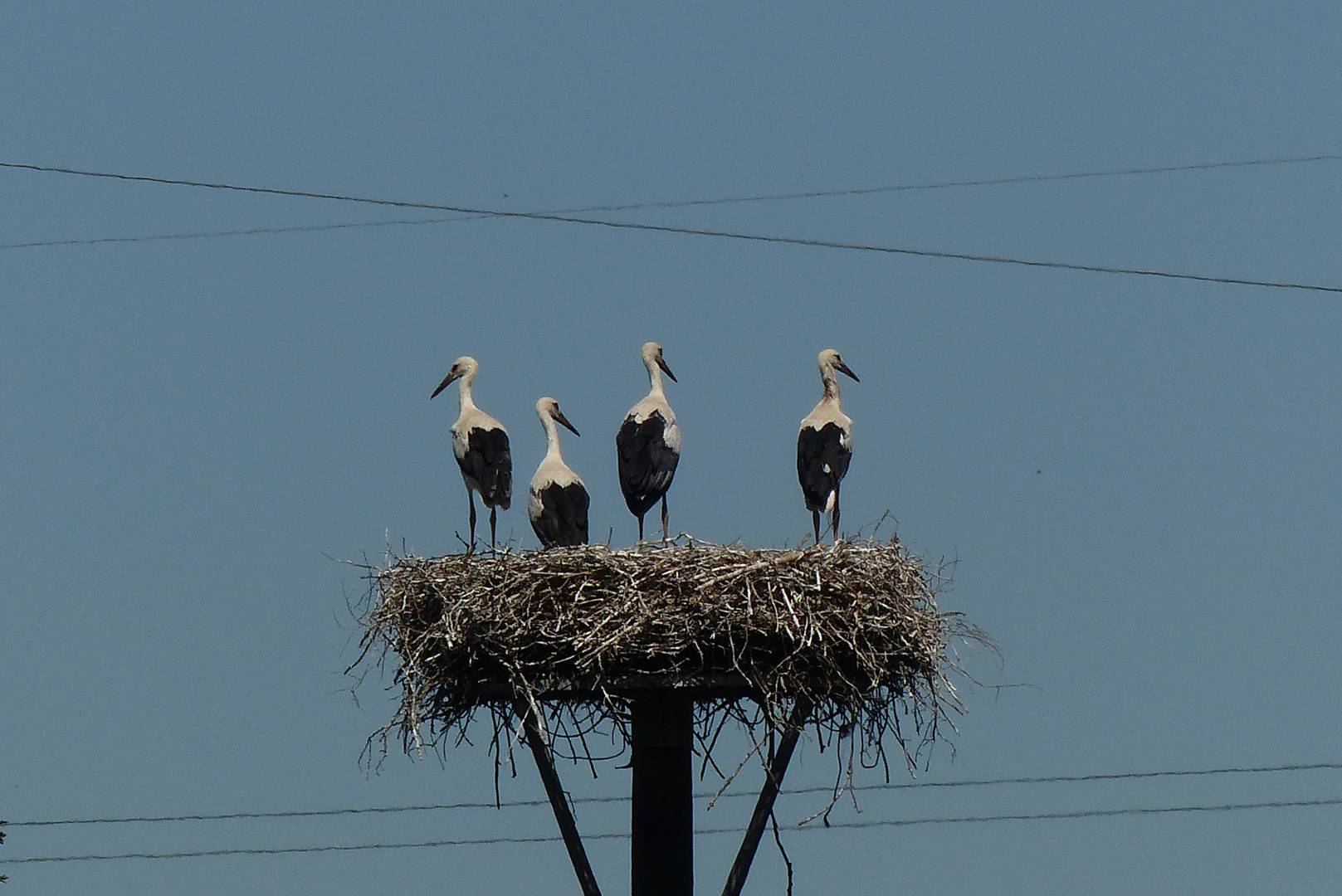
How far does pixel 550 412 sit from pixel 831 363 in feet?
5.70

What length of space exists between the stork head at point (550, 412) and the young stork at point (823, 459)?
1540mm

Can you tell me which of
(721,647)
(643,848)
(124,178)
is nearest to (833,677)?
(721,647)

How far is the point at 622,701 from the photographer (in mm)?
10523

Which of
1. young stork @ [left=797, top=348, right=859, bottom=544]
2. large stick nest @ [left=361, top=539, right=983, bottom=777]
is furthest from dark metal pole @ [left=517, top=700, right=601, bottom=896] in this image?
young stork @ [left=797, top=348, right=859, bottom=544]

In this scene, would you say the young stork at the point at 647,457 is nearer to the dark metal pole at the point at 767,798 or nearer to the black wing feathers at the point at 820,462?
the black wing feathers at the point at 820,462

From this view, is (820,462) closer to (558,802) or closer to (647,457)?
(647,457)

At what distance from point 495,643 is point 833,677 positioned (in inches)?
59.5

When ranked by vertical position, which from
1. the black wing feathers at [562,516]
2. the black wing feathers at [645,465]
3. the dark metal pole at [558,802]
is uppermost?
the black wing feathers at [645,465]

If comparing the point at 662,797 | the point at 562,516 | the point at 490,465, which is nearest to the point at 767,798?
the point at 662,797

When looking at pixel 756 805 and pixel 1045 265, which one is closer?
pixel 756 805

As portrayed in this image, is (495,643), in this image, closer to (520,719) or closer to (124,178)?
(520,719)

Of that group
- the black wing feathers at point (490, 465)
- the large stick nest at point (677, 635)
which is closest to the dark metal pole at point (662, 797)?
the large stick nest at point (677, 635)

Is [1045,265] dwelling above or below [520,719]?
above

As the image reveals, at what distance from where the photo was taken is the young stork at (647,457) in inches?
519
